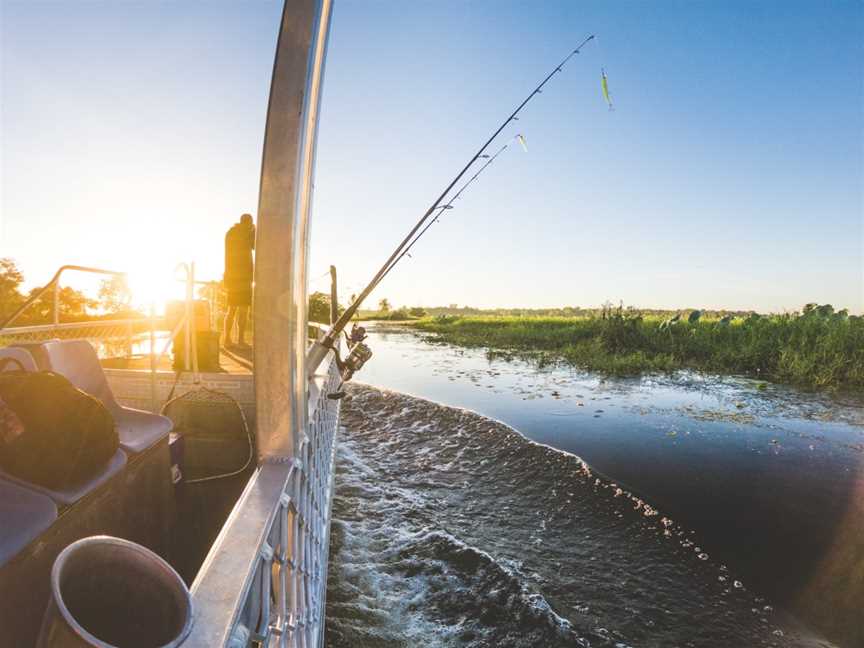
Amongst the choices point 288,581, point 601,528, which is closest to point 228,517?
point 288,581

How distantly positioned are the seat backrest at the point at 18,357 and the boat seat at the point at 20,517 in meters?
0.60

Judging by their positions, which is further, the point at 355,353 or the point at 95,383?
the point at 355,353

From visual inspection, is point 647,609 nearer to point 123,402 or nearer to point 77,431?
point 77,431

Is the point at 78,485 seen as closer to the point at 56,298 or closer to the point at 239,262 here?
the point at 56,298

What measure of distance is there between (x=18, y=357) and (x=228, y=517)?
1115 millimetres

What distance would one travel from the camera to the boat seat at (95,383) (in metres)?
2.14

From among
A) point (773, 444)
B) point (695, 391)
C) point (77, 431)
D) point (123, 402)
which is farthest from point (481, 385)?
point (77, 431)

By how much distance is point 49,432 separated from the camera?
154 cm

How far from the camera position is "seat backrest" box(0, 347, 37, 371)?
5.78ft

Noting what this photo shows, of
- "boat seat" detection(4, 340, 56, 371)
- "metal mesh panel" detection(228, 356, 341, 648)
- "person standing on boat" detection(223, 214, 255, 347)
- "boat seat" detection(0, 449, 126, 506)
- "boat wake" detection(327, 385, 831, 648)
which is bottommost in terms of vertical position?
"boat wake" detection(327, 385, 831, 648)

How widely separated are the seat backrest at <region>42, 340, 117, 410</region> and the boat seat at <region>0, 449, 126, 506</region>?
66 cm

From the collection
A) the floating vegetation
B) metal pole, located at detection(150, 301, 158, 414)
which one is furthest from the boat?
the floating vegetation

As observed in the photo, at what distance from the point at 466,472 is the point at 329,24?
543 centimetres

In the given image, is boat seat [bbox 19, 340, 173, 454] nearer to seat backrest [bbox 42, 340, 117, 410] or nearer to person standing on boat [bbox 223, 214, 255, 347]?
seat backrest [bbox 42, 340, 117, 410]
